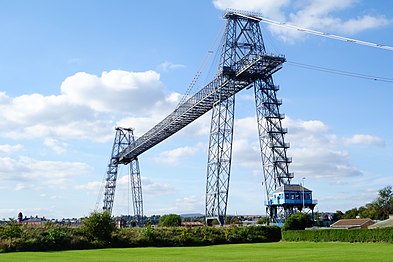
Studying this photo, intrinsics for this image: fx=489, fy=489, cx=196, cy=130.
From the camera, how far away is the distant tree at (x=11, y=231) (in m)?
39.0

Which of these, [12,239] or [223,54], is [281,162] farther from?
[12,239]

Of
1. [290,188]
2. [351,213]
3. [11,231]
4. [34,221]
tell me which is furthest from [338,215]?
[11,231]

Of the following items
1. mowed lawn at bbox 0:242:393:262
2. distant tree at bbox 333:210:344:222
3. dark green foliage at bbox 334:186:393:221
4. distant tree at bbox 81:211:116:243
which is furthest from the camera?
distant tree at bbox 333:210:344:222

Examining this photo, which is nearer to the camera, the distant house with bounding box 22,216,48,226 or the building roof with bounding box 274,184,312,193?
the distant house with bounding box 22,216,48,226

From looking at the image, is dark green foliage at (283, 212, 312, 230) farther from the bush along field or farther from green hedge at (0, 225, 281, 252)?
the bush along field

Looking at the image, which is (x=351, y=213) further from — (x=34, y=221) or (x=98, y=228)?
(x=98, y=228)

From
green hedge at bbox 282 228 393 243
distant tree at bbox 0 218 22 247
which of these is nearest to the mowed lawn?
distant tree at bbox 0 218 22 247

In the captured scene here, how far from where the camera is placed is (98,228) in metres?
44.3

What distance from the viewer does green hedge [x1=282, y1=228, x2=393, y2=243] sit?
4260 centimetres

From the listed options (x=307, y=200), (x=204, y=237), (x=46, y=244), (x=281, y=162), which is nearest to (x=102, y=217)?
(x=46, y=244)

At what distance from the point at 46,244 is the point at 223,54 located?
2847 centimetres

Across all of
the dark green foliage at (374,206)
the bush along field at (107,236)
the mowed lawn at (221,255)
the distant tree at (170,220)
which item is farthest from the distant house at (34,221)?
the dark green foliage at (374,206)

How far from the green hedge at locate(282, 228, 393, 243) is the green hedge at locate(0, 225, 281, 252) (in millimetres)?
3634

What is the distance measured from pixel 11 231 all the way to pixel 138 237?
12.0m
